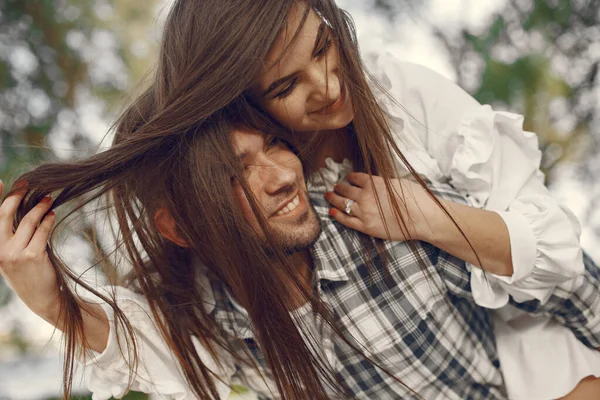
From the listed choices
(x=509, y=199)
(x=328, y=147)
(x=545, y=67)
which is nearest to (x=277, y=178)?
(x=328, y=147)

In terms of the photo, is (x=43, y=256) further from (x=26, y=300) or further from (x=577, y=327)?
(x=577, y=327)

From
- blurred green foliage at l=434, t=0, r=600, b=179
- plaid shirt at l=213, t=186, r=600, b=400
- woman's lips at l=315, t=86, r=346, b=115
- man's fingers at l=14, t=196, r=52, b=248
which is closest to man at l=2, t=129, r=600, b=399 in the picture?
plaid shirt at l=213, t=186, r=600, b=400

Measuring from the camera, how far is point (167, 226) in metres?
1.12

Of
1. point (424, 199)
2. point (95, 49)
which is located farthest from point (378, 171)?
point (95, 49)

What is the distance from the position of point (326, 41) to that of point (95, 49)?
4.90ft

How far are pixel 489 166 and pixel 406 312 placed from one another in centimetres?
34

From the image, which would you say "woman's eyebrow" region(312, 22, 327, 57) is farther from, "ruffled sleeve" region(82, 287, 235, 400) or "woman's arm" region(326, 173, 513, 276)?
"ruffled sleeve" region(82, 287, 235, 400)

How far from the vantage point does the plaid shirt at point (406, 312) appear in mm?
1135

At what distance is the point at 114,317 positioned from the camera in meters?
1.12

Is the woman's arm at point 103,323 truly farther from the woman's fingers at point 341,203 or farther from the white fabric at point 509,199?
the white fabric at point 509,199

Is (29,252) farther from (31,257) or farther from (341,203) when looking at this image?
(341,203)

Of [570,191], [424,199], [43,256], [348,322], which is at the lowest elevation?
[570,191]

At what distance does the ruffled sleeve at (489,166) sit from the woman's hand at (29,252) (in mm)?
695

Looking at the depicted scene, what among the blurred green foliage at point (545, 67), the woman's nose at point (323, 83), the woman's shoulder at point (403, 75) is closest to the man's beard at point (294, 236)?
the woman's nose at point (323, 83)
